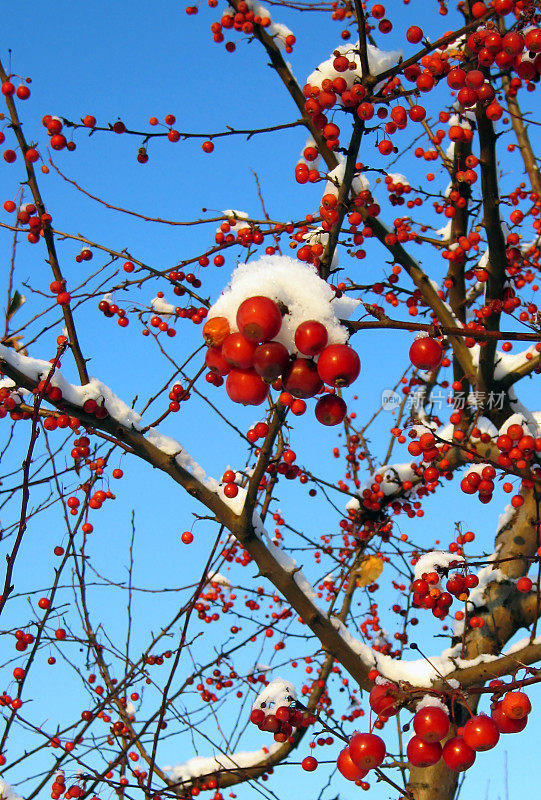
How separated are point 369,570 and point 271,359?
4791 millimetres

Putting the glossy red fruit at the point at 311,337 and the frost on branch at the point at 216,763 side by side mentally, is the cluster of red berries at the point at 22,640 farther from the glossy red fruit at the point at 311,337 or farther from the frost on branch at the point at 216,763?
the glossy red fruit at the point at 311,337

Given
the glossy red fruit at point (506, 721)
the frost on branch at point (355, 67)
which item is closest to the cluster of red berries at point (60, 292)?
the frost on branch at point (355, 67)

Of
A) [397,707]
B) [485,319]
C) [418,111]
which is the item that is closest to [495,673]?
[397,707]

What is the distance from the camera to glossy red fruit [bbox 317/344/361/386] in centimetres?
178

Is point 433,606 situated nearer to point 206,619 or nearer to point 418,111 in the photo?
point 418,111

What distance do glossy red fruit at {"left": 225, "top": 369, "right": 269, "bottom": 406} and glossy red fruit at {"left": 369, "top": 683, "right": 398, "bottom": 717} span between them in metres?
1.27

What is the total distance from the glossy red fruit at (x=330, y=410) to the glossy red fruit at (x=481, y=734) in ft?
3.76

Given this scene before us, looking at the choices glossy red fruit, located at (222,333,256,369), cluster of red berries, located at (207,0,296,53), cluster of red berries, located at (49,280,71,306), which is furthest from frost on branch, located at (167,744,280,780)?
cluster of red berries, located at (207,0,296,53)

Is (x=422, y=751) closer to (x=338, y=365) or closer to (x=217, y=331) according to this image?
(x=338, y=365)

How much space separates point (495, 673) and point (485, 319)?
233cm

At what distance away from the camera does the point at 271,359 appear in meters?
1.80

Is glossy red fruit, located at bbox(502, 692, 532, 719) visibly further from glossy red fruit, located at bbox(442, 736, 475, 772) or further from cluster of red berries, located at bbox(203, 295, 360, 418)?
cluster of red berries, located at bbox(203, 295, 360, 418)

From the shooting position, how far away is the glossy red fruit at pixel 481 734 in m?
2.09

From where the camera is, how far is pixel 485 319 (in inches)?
176
